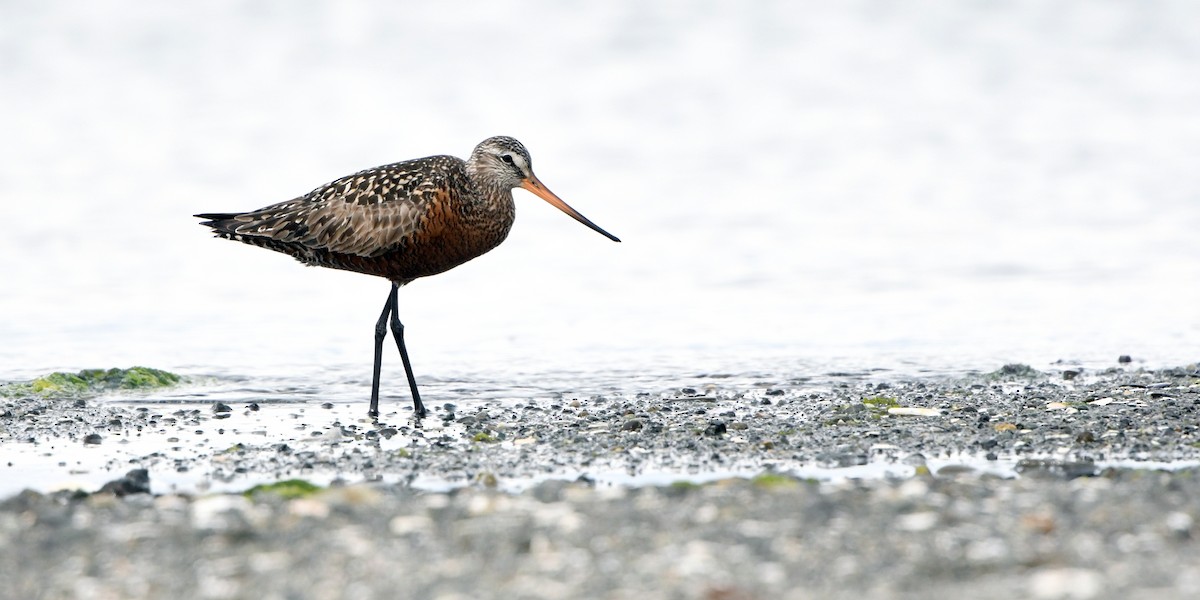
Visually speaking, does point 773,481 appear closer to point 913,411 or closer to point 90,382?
point 913,411

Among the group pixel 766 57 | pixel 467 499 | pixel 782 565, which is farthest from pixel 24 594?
pixel 766 57

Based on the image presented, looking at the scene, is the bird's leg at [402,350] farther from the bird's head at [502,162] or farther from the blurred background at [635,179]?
the bird's head at [502,162]

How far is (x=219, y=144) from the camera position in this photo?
62.8 feet

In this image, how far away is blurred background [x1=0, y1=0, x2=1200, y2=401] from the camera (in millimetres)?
12055

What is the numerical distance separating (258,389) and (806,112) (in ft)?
39.4

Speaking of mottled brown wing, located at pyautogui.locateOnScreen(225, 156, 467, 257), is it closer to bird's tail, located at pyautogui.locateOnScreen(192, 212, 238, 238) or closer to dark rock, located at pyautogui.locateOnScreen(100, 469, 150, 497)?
bird's tail, located at pyautogui.locateOnScreen(192, 212, 238, 238)

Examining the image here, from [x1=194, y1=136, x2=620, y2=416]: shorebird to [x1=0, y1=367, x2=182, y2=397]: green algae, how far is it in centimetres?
103

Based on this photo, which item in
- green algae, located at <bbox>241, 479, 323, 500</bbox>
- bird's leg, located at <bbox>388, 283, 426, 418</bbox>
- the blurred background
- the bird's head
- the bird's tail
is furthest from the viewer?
the blurred background

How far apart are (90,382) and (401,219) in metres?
2.41

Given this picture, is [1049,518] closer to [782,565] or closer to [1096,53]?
[782,565]

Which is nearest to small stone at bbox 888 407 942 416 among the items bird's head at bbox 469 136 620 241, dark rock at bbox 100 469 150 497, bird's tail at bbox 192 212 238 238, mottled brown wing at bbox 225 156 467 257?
bird's head at bbox 469 136 620 241

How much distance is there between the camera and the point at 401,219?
9.71 metres

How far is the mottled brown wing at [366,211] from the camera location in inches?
383

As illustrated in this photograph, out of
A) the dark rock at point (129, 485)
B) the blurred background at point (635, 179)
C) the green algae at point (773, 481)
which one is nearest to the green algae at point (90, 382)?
the blurred background at point (635, 179)
